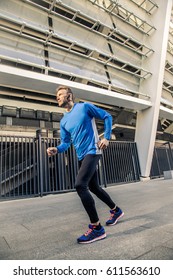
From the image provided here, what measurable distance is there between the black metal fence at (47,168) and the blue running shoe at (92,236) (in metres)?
5.14

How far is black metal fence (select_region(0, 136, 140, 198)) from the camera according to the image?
23.9 ft

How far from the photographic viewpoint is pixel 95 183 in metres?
2.59

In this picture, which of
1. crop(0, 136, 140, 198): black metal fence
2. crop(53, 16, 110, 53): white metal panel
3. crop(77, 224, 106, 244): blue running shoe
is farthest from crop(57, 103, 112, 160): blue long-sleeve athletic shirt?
crop(53, 16, 110, 53): white metal panel

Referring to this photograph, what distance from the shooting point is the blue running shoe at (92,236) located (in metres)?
2.11

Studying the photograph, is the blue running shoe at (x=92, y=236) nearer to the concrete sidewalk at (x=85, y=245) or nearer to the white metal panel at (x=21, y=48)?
the concrete sidewalk at (x=85, y=245)

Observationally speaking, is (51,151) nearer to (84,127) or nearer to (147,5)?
(84,127)

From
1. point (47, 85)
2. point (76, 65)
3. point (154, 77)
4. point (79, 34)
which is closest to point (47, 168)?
point (47, 85)

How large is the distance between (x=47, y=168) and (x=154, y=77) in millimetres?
9124

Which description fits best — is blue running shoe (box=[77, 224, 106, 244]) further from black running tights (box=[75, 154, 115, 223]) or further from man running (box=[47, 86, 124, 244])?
black running tights (box=[75, 154, 115, 223])

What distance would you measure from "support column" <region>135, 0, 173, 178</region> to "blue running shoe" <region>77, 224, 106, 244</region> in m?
10.5

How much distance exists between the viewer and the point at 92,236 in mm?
2162

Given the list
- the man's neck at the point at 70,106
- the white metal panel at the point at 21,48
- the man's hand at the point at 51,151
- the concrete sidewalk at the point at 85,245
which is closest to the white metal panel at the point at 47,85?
the white metal panel at the point at 21,48

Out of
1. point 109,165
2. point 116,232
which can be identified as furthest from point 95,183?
point 109,165

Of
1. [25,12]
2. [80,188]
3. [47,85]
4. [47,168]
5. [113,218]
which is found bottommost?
[113,218]
